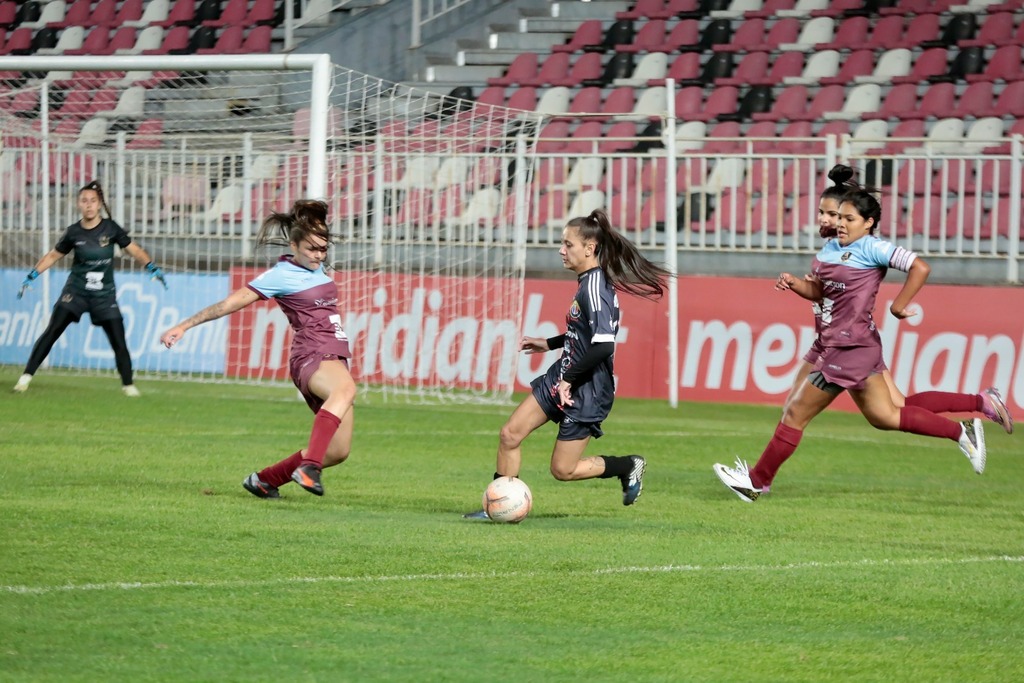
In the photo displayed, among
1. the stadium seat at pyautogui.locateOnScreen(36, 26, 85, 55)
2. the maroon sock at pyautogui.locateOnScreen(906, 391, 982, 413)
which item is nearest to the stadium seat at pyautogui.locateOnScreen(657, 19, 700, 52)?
the stadium seat at pyautogui.locateOnScreen(36, 26, 85, 55)

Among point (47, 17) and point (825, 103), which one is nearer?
point (825, 103)

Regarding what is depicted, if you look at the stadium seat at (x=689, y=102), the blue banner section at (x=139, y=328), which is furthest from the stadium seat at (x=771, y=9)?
the blue banner section at (x=139, y=328)

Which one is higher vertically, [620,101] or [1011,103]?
[620,101]

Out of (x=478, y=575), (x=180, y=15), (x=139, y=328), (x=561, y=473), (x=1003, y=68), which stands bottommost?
(x=478, y=575)

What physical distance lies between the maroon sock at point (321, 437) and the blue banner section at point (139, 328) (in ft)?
29.2

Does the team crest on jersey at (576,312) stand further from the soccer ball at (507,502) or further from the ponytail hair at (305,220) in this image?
the ponytail hair at (305,220)

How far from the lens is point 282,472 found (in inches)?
336

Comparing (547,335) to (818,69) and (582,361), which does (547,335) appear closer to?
(818,69)

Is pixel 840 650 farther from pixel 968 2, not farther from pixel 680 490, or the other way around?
pixel 968 2

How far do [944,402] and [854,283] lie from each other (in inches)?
44.6

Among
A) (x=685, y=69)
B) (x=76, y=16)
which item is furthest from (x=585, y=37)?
(x=76, y=16)

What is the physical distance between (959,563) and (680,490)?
2669 millimetres

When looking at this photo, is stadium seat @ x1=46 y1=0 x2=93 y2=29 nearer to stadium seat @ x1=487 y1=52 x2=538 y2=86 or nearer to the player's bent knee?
stadium seat @ x1=487 y1=52 x2=538 y2=86

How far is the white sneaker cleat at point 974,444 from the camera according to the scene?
9195 millimetres
